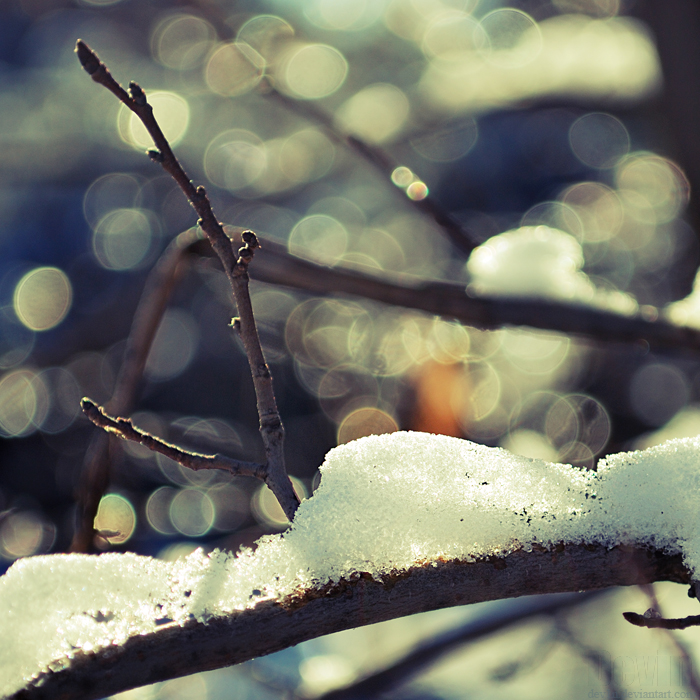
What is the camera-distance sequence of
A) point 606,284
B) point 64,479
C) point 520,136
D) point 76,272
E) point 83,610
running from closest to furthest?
point 83,610 < point 64,479 < point 606,284 < point 76,272 < point 520,136

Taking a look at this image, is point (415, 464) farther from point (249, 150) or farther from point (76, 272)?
point (249, 150)

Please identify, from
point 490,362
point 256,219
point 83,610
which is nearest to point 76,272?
point 256,219

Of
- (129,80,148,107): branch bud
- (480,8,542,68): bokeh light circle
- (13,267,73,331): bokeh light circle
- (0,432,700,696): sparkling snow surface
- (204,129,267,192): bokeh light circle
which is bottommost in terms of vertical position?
(13,267,73,331): bokeh light circle

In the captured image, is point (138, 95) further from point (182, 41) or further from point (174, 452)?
point (182, 41)

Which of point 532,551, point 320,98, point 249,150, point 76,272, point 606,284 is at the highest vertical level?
point 532,551

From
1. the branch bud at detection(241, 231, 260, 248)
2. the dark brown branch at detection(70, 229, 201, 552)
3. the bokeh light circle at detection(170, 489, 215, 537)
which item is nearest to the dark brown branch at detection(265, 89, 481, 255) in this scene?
the dark brown branch at detection(70, 229, 201, 552)

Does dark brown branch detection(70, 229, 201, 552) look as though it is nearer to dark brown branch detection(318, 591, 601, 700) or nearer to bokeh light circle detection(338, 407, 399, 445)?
dark brown branch detection(318, 591, 601, 700)
